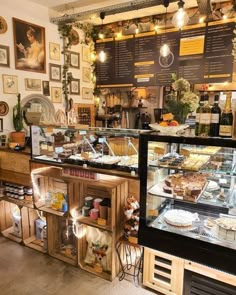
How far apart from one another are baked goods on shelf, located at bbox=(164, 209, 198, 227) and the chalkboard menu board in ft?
7.66

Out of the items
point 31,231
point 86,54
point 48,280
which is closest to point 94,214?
point 48,280

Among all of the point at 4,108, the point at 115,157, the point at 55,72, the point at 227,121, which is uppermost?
the point at 55,72

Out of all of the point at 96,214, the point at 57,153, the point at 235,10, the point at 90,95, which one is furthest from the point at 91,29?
the point at 96,214

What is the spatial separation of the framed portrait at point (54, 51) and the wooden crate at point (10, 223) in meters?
2.51

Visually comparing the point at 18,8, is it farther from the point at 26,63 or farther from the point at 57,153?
the point at 57,153

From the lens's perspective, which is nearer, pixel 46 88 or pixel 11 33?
pixel 11 33

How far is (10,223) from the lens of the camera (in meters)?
3.51

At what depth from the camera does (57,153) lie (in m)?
2.77

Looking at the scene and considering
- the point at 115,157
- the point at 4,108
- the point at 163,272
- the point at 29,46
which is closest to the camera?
the point at 163,272

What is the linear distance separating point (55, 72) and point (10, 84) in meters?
0.92

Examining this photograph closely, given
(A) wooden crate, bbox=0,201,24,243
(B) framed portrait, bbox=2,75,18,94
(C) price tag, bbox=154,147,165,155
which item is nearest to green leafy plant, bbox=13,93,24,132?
(B) framed portrait, bbox=2,75,18,94

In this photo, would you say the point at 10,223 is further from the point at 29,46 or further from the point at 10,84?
the point at 29,46

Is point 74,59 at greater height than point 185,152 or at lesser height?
greater

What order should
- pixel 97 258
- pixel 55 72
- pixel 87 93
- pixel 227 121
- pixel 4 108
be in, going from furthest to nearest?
pixel 87 93 → pixel 55 72 → pixel 4 108 → pixel 97 258 → pixel 227 121
